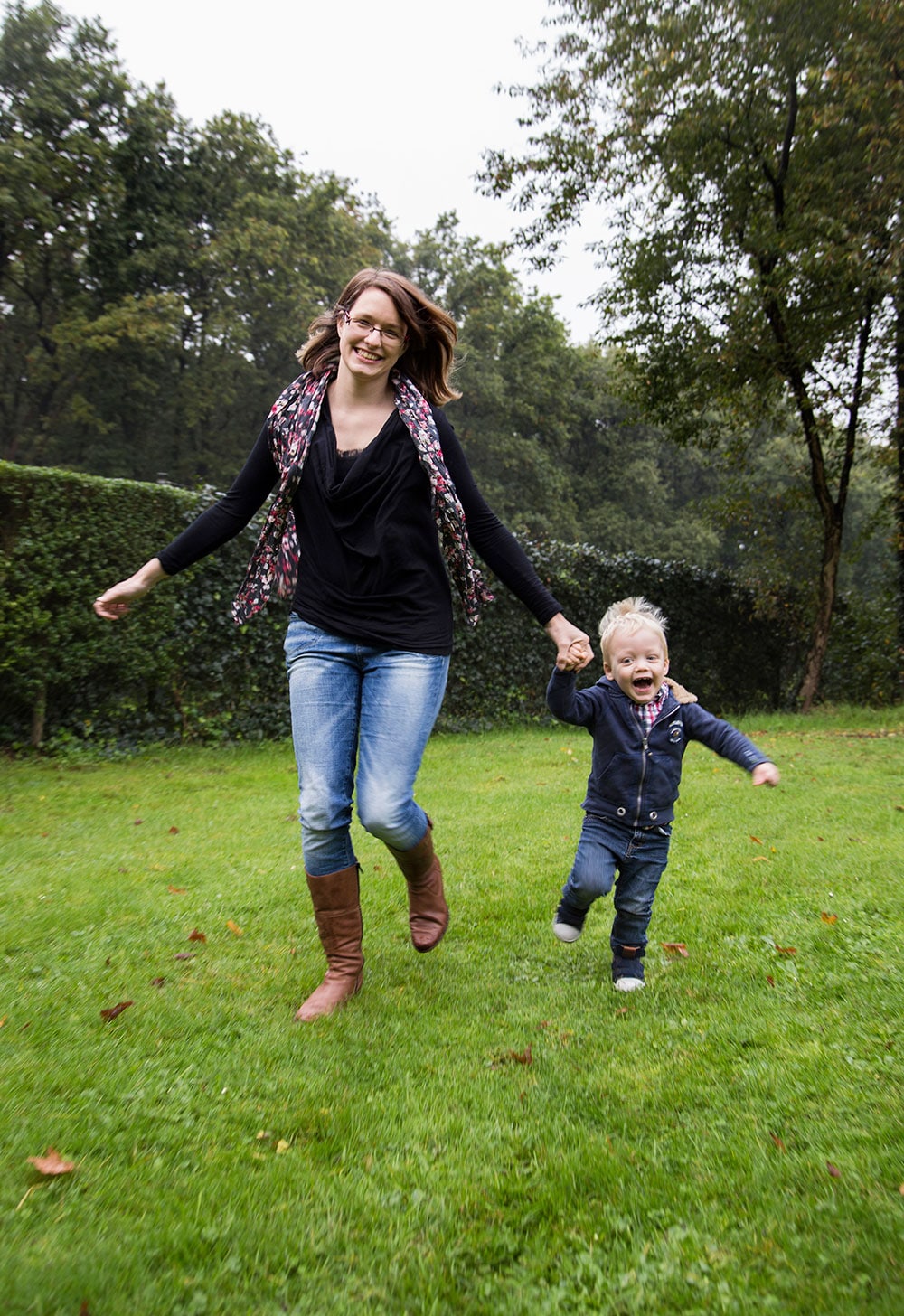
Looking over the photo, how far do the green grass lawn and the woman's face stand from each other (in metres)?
2.30

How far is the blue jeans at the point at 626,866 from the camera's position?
3553 millimetres

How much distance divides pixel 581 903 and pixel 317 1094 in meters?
1.38

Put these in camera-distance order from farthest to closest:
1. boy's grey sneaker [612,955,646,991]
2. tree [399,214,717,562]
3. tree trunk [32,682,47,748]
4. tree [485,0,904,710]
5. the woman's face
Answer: tree [399,214,717,562] → tree [485,0,904,710] → tree trunk [32,682,47,748] → boy's grey sneaker [612,955,646,991] → the woman's face

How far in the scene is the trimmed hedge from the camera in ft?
30.0

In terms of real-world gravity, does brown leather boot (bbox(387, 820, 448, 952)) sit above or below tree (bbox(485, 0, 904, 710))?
below

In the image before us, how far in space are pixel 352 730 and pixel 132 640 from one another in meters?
7.35

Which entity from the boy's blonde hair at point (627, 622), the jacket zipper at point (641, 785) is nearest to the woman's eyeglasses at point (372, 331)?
the boy's blonde hair at point (627, 622)

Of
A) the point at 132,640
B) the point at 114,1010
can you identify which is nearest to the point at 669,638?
the point at 132,640

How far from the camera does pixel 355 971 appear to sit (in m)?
3.39

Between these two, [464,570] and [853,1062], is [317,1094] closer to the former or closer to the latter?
[853,1062]

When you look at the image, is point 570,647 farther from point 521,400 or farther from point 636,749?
point 521,400

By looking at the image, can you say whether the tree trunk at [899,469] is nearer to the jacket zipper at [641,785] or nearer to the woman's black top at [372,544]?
the jacket zipper at [641,785]

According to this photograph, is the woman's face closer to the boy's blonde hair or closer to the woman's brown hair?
the woman's brown hair

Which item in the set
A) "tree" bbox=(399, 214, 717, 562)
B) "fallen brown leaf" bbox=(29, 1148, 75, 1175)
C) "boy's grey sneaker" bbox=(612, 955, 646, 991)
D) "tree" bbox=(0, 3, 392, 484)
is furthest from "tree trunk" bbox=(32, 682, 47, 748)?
"tree" bbox=(399, 214, 717, 562)
